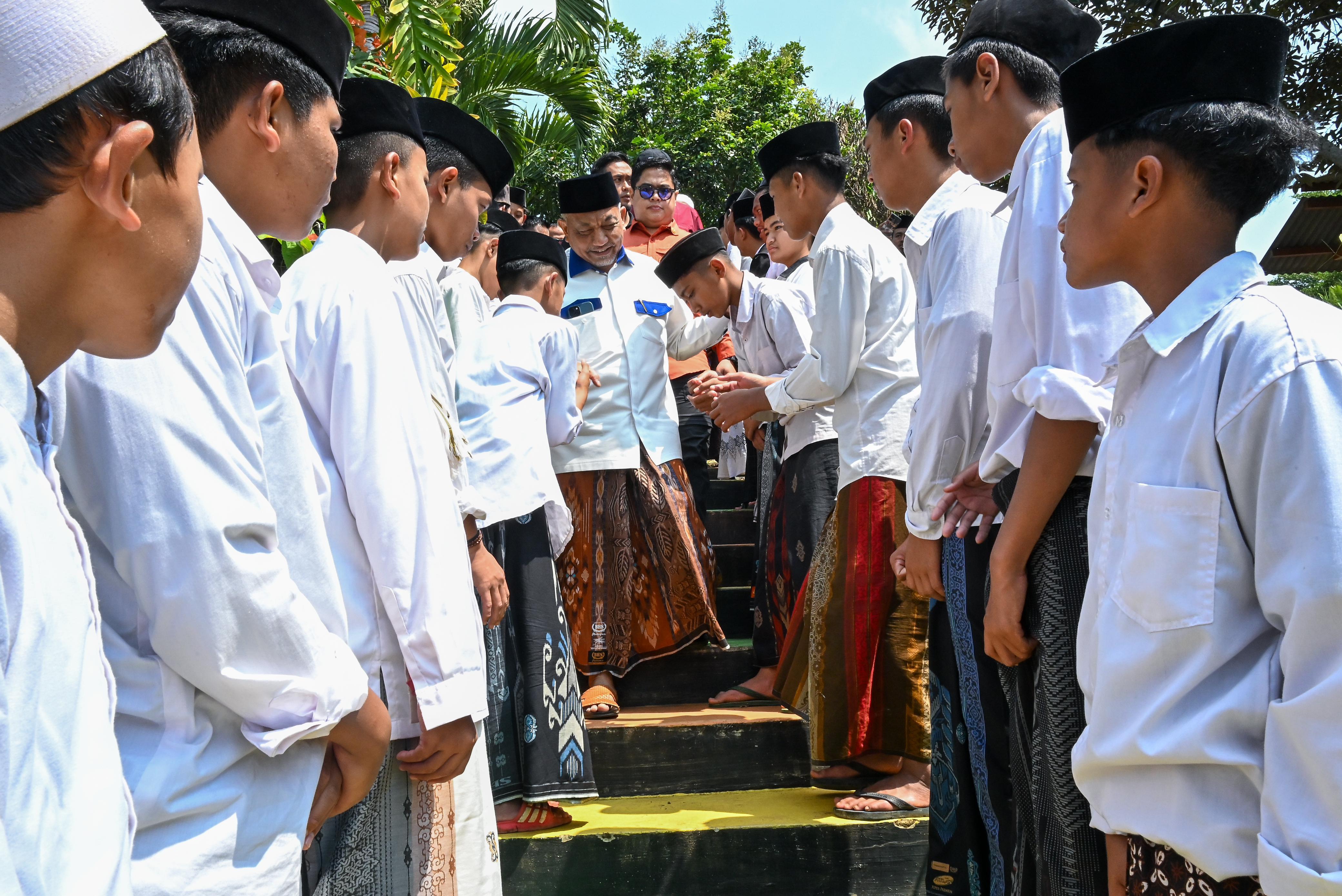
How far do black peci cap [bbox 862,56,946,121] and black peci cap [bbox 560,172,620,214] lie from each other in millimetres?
1804

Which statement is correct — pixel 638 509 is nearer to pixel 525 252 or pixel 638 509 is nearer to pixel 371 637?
pixel 525 252

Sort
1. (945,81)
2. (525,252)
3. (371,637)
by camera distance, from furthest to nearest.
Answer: (525,252), (945,81), (371,637)

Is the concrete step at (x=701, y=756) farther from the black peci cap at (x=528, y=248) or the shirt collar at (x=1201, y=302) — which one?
the shirt collar at (x=1201, y=302)

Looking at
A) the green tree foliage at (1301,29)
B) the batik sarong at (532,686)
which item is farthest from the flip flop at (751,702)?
the green tree foliage at (1301,29)

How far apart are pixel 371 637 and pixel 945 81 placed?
1.82 m

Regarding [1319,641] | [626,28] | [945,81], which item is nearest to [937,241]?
[945,81]

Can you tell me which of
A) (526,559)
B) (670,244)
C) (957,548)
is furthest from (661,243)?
(957,548)

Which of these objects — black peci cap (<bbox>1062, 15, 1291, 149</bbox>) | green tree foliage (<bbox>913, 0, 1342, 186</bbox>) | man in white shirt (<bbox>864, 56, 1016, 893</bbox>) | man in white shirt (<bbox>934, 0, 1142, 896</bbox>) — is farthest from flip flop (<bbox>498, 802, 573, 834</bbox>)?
green tree foliage (<bbox>913, 0, 1342, 186</bbox>)

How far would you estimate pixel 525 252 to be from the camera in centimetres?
416

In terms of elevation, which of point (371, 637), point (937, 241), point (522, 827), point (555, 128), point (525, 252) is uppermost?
point (555, 128)

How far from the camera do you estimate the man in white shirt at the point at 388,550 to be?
1.87m

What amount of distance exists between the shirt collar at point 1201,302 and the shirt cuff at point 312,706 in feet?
3.94

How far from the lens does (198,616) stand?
1.20 m

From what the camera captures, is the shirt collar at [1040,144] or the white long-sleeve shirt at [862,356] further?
the white long-sleeve shirt at [862,356]
